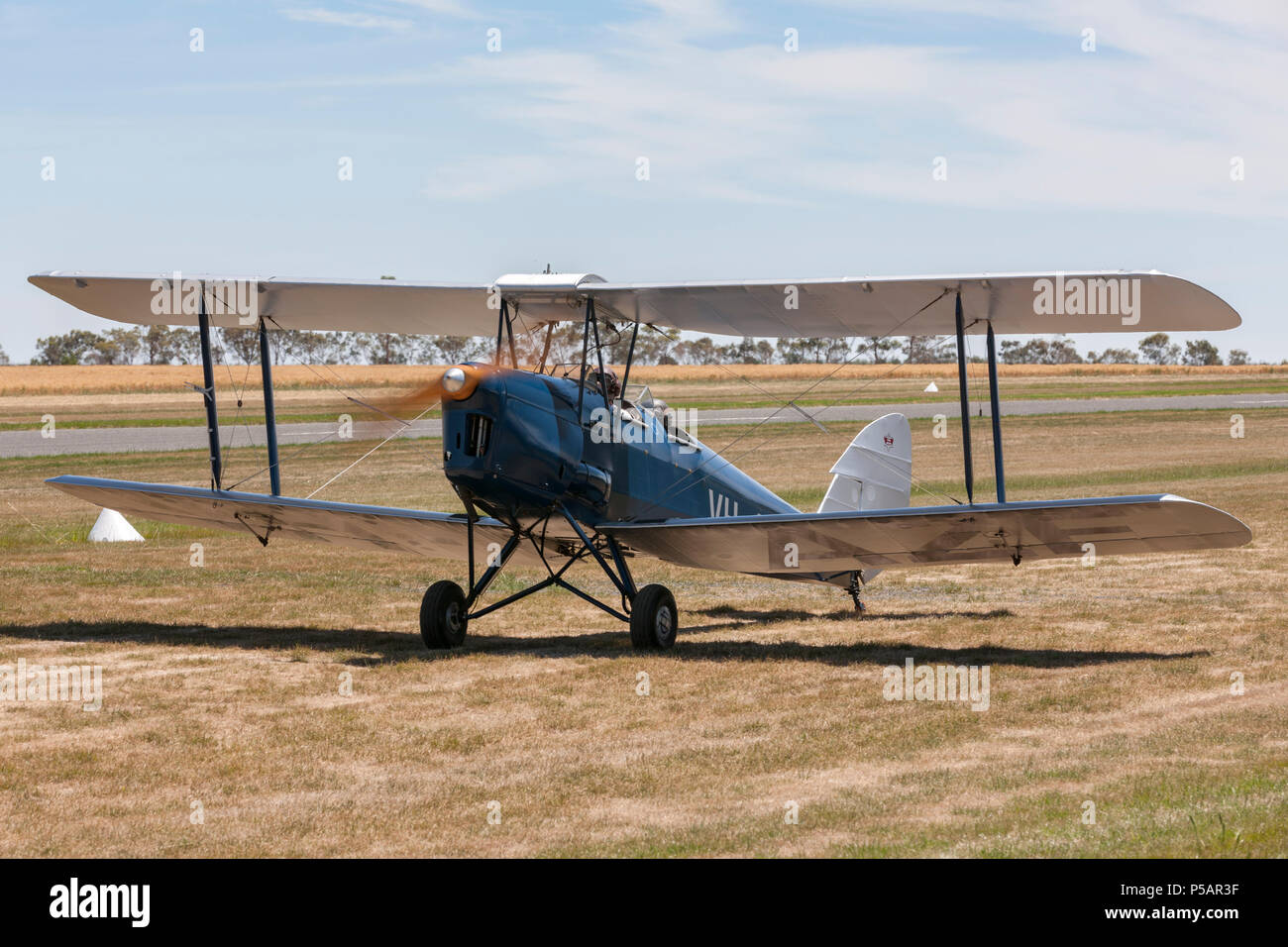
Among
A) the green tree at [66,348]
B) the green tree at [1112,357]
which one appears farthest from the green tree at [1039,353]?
the green tree at [66,348]

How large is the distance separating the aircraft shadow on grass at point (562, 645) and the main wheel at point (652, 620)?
0.14 meters

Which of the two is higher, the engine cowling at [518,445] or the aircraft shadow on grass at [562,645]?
the engine cowling at [518,445]

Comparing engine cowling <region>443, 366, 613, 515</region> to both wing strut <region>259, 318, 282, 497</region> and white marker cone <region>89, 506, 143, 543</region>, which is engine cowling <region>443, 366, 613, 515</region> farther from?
white marker cone <region>89, 506, 143, 543</region>

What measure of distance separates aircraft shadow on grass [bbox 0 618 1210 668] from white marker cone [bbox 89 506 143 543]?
7651 millimetres

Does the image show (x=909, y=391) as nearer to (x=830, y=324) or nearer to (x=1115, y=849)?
(x=830, y=324)

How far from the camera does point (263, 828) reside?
5.93 meters

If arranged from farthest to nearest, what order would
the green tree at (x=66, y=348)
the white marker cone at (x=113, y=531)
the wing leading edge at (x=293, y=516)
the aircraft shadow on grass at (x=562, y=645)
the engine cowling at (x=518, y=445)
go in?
1. the green tree at (x=66, y=348)
2. the white marker cone at (x=113, y=531)
3. the wing leading edge at (x=293, y=516)
4. the aircraft shadow on grass at (x=562, y=645)
5. the engine cowling at (x=518, y=445)

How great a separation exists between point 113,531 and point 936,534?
13.6 meters

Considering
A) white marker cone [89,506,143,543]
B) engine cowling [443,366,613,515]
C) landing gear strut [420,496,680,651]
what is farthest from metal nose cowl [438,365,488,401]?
white marker cone [89,506,143,543]

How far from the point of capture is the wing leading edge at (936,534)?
9.80 m

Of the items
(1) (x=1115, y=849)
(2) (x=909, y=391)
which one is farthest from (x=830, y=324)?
(2) (x=909, y=391)

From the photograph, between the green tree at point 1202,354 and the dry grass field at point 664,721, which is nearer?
the dry grass field at point 664,721

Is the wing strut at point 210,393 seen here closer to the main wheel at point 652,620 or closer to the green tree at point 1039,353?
the main wheel at point 652,620

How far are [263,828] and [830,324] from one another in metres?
7.65
